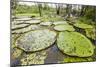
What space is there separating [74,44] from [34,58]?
19.7 inches

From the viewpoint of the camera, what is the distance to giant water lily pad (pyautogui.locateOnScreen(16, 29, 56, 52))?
196 centimetres

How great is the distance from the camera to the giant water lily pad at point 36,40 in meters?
1.96

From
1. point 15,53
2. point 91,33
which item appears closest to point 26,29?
point 15,53

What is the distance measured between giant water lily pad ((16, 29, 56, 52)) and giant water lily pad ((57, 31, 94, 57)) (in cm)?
11

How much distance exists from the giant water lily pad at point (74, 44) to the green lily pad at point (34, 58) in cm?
22

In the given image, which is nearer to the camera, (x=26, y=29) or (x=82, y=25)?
(x=26, y=29)

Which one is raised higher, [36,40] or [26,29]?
[26,29]

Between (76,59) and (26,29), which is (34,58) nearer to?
(26,29)

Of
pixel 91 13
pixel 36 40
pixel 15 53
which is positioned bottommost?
pixel 15 53

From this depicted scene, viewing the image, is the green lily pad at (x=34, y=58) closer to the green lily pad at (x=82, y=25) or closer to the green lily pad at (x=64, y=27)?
the green lily pad at (x=64, y=27)

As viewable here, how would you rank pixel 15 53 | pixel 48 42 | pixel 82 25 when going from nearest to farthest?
pixel 15 53, pixel 48 42, pixel 82 25

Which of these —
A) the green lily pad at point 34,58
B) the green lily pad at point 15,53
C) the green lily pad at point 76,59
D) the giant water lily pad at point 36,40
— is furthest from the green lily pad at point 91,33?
the green lily pad at point 15,53

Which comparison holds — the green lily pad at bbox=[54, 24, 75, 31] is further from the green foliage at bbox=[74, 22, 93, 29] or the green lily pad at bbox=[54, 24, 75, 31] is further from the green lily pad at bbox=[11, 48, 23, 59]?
the green lily pad at bbox=[11, 48, 23, 59]

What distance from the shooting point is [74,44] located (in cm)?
214
